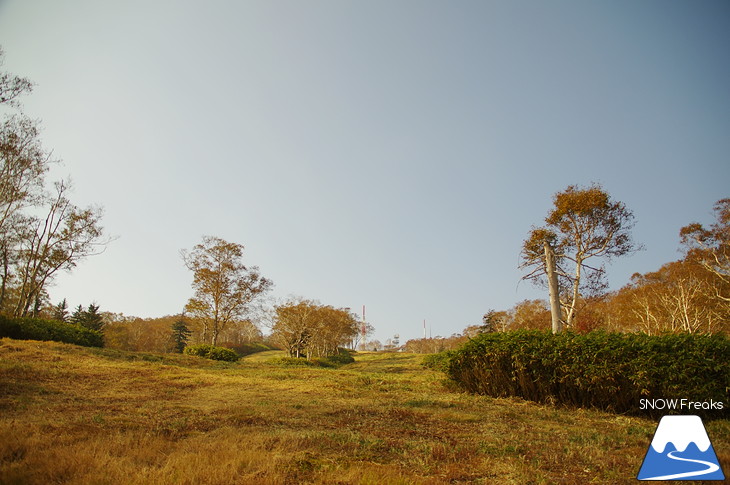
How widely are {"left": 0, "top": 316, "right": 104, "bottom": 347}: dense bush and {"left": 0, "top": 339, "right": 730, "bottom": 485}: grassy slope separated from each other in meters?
11.8

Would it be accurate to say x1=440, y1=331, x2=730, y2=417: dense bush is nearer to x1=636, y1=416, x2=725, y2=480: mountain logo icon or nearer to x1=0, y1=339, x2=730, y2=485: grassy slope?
x1=0, y1=339, x2=730, y2=485: grassy slope

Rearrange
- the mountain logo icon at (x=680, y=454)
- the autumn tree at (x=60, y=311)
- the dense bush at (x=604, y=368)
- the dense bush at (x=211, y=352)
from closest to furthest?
the mountain logo icon at (x=680, y=454), the dense bush at (x=604, y=368), the dense bush at (x=211, y=352), the autumn tree at (x=60, y=311)

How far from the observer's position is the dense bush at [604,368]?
261 inches

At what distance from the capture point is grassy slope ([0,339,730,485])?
3.36m

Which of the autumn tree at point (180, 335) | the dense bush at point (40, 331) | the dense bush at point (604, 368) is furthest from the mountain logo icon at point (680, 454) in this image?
the autumn tree at point (180, 335)

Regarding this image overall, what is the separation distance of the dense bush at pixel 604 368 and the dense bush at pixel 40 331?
22254mm

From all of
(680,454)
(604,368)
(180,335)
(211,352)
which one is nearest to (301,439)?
(680,454)

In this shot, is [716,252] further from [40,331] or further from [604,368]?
[40,331]

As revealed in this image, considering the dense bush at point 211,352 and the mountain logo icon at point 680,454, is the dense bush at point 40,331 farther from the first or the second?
the mountain logo icon at point 680,454

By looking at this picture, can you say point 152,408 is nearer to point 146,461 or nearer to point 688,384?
point 146,461

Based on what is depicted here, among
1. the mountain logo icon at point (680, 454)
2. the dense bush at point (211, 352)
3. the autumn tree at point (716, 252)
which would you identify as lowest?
the dense bush at point (211, 352)

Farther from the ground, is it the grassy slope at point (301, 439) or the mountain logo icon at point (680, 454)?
the mountain logo icon at point (680, 454)

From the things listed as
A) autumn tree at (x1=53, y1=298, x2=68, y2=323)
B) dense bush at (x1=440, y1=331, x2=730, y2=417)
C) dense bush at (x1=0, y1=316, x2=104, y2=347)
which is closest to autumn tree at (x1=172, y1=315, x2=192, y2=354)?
autumn tree at (x1=53, y1=298, x2=68, y2=323)

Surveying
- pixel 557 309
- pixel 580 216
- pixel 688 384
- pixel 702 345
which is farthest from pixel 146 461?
pixel 580 216
